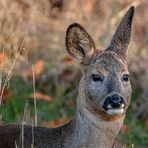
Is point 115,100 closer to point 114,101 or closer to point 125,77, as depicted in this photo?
point 114,101

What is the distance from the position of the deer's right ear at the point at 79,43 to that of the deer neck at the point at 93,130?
63 cm

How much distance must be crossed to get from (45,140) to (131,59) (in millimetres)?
5130

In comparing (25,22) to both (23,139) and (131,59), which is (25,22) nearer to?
(131,59)

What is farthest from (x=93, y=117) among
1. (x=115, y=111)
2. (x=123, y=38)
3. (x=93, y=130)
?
(x=123, y=38)

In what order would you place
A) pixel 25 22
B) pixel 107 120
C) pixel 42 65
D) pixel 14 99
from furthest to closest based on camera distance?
pixel 25 22
pixel 42 65
pixel 14 99
pixel 107 120

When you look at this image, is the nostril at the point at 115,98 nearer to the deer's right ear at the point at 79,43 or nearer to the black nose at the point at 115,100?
the black nose at the point at 115,100

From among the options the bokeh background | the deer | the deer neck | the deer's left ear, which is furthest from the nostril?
the bokeh background

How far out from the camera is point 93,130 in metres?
8.42

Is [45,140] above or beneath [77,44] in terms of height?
beneath

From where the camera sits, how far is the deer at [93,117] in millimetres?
8336

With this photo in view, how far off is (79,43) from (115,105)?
1.00 m

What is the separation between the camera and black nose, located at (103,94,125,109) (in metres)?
8.10

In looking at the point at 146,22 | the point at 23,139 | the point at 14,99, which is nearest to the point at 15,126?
the point at 23,139

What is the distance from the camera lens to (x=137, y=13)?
16172 millimetres
